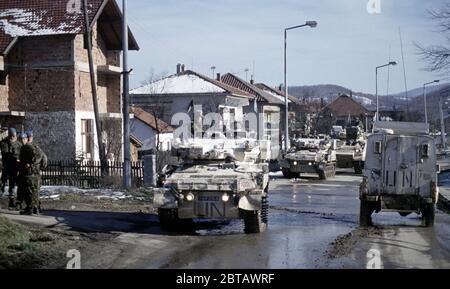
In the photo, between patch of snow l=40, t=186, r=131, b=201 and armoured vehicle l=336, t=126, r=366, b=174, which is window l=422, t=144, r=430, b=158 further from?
armoured vehicle l=336, t=126, r=366, b=174

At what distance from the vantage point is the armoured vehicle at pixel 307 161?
1191 inches

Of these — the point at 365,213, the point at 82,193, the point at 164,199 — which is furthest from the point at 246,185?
the point at 82,193

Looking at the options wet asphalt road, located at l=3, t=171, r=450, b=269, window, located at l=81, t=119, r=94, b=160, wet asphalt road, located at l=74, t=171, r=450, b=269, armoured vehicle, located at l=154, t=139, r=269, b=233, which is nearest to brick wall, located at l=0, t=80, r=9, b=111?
window, located at l=81, t=119, r=94, b=160

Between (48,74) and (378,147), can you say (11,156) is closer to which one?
(378,147)

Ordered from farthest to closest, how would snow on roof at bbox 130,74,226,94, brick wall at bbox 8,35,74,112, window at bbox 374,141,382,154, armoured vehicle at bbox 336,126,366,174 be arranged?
A: snow on roof at bbox 130,74,226,94, armoured vehicle at bbox 336,126,366,174, brick wall at bbox 8,35,74,112, window at bbox 374,141,382,154

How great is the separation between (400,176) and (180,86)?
3561 centimetres

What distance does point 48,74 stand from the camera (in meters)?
27.5

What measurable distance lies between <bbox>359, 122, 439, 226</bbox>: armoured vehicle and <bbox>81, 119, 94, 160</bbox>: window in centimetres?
1657

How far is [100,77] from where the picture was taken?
31453mm

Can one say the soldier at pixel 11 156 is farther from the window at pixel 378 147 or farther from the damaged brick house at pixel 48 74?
the damaged brick house at pixel 48 74

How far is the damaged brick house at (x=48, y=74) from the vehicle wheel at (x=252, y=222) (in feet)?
53.9

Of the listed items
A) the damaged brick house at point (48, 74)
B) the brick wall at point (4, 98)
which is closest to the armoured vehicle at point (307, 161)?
the damaged brick house at point (48, 74)

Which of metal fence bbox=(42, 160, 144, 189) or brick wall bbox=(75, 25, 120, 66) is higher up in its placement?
brick wall bbox=(75, 25, 120, 66)

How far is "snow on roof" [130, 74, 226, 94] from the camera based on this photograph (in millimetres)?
47875
